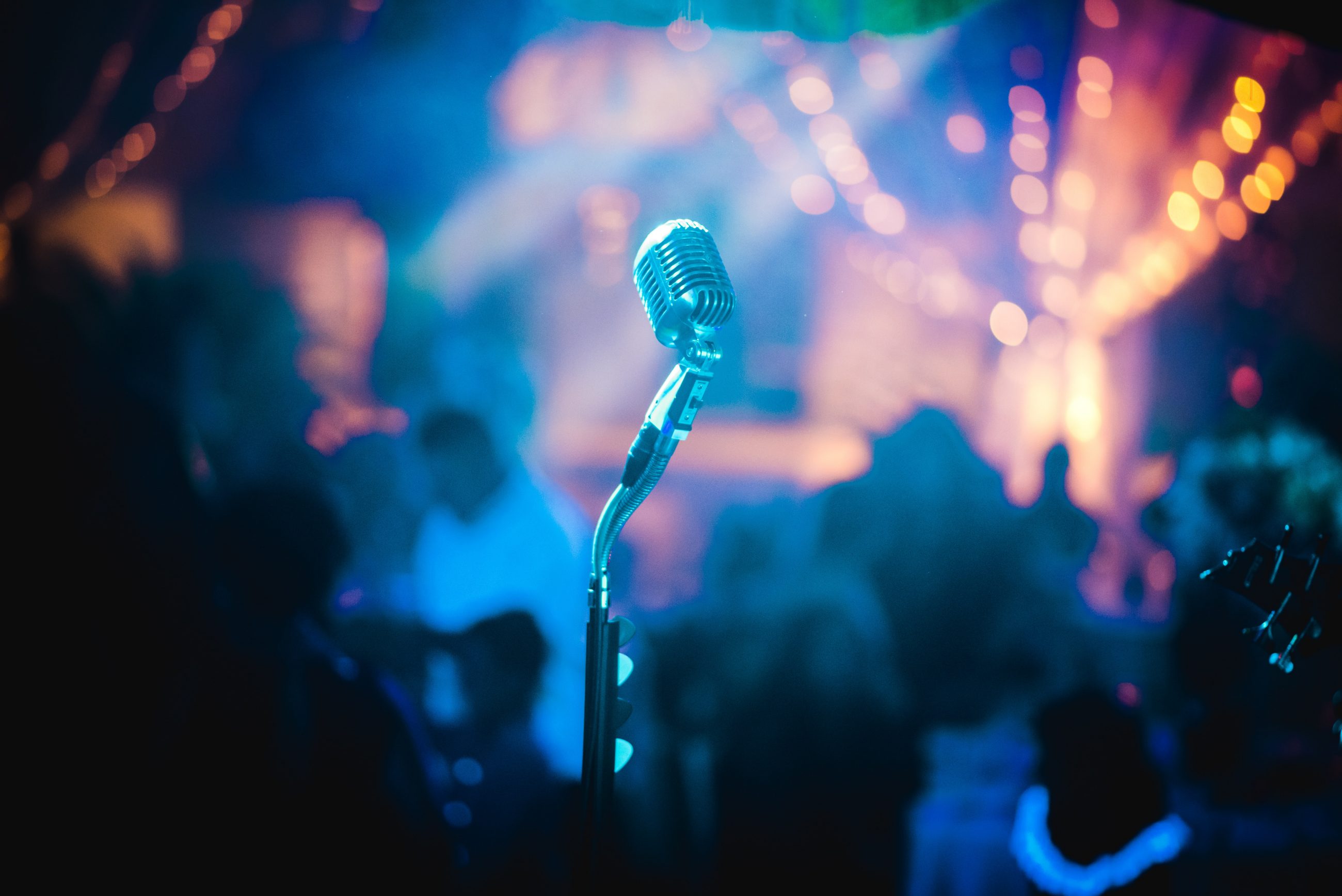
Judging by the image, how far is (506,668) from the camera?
191cm

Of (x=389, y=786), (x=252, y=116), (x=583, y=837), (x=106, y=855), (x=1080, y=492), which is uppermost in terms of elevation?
(x=252, y=116)

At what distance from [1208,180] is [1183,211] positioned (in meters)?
0.16

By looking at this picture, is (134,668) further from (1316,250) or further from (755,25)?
(1316,250)

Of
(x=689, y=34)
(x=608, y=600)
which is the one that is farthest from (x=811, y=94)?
(x=608, y=600)

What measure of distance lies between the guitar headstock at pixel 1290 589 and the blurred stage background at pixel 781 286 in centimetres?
93

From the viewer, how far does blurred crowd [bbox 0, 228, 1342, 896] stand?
1.69 metres

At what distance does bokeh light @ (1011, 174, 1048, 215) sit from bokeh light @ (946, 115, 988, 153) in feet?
0.62

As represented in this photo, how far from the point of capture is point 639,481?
0.89m

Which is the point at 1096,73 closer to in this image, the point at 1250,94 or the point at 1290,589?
the point at 1250,94

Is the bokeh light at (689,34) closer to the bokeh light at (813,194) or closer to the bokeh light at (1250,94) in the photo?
the bokeh light at (813,194)

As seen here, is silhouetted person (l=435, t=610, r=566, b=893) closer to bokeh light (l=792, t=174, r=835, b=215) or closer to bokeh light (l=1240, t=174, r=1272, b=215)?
bokeh light (l=792, t=174, r=835, b=215)

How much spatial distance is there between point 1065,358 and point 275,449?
2.49 meters

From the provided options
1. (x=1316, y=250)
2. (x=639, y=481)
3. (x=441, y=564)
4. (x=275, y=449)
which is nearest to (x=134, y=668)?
(x=275, y=449)

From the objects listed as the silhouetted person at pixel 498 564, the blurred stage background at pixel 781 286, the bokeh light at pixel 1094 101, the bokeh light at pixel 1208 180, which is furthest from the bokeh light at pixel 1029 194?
the silhouetted person at pixel 498 564
